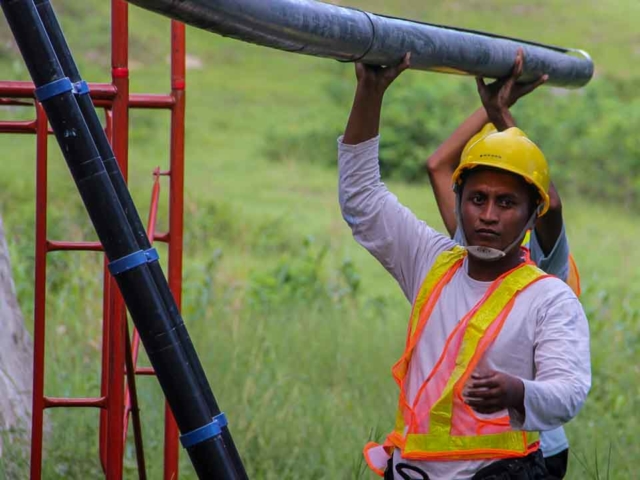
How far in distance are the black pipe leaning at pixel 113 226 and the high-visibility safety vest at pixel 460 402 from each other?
54cm

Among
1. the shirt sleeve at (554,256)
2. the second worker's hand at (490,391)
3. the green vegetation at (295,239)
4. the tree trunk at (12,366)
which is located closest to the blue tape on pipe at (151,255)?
the second worker's hand at (490,391)

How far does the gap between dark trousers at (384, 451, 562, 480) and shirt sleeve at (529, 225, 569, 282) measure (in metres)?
0.80

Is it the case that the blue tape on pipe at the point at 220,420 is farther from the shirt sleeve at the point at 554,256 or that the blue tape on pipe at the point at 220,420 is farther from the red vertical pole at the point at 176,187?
the shirt sleeve at the point at 554,256

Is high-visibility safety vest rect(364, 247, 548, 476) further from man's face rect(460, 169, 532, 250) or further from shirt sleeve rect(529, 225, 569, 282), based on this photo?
shirt sleeve rect(529, 225, 569, 282)

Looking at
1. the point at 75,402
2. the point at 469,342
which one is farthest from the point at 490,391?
the point at 75,402

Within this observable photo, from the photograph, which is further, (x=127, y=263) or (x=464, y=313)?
(x=464, y=313)

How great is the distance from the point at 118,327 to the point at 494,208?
97cm

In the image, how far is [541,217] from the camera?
3184 mm

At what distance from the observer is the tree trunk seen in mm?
4301

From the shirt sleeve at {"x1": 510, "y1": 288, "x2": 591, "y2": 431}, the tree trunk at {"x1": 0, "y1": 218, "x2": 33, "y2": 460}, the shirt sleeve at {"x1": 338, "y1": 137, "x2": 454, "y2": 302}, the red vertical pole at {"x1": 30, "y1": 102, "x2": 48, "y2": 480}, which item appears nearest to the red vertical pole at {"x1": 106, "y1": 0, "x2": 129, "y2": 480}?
the red vertical pole at {"x1": 30, "y1": 102, "x2": 48, "y2": 480}

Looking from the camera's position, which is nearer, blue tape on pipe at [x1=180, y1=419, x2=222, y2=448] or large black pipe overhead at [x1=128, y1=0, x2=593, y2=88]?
large black pipe overhead at [x1=128, y1=0, x2=593, y2=88]

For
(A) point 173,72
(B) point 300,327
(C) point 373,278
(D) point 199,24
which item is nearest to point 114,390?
(A) point 173,72

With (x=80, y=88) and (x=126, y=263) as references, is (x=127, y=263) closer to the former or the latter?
(x=126, y=263)

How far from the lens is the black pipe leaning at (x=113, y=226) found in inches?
82.7
